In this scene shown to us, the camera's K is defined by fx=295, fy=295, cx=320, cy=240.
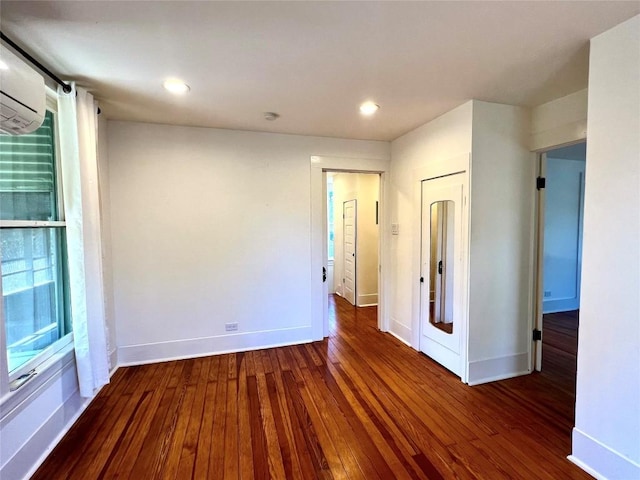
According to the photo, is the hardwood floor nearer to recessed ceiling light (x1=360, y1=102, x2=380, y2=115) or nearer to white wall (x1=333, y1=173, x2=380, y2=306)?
white wall (x1=333, y1=173, x2=380, y2=306)

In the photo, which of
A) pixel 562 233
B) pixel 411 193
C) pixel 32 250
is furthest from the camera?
pixel 562 233

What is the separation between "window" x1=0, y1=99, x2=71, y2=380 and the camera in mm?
1802

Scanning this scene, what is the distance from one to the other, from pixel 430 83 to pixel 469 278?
5.55 ft

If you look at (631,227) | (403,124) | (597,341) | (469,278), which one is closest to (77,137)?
(403,124)

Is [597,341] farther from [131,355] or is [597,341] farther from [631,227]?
[131,355]

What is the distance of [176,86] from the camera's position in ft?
7.51

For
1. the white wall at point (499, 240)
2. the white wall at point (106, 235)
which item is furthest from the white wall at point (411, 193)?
the white wall at point (106, 235)

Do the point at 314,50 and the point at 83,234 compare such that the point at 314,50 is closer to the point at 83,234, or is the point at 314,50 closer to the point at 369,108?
the point at 369,108

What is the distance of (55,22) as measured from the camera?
155 cm

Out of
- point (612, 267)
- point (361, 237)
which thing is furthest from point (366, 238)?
point (612, 267)

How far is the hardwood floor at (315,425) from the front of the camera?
1.79m

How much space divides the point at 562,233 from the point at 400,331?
132 inches

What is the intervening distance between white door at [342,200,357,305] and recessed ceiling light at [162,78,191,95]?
11.8 ft

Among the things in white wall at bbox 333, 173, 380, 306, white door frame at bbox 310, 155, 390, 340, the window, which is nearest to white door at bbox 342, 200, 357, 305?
white wall at bbox 333, 173, 380, 306
